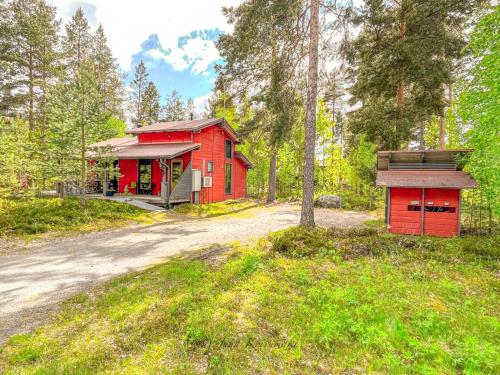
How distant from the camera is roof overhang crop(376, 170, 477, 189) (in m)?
9.02

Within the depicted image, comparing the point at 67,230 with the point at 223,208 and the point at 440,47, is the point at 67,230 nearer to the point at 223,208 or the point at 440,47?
the point at 223,208

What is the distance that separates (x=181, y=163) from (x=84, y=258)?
36.7 feet

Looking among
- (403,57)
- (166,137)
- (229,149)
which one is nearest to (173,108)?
(229,149)

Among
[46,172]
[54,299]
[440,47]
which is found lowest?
[54,299]

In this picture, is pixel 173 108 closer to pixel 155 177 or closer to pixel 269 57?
pixel 155 177

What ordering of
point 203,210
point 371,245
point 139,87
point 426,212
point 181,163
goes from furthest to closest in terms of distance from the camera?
point 139,87 < point 181,163 < point 203,210 < point 426,212 < point 371,245

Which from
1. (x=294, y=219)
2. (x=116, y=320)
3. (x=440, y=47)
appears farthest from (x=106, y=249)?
(x=440, y=47)

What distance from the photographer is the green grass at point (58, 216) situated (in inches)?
396

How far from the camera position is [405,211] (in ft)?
32.9

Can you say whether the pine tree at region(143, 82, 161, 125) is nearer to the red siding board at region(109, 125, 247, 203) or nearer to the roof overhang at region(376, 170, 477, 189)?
the red siding board at region(109, 125, 247, 203)

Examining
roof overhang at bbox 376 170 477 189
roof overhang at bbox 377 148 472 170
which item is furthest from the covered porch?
roof overhang at bbox 376 170 477 189

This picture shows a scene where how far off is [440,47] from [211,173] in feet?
48.1

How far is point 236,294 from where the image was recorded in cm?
495

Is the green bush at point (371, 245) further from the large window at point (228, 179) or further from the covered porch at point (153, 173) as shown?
the large window at point (228, 179)
